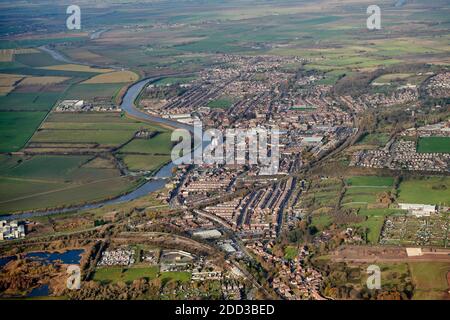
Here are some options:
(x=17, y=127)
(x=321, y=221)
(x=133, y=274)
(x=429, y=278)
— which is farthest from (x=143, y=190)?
(x=17, y=127)

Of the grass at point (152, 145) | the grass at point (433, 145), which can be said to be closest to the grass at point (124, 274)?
the grass at point (152, 145)

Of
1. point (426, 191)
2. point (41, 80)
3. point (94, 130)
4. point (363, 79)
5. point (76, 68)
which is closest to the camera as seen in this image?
point (426, 191)

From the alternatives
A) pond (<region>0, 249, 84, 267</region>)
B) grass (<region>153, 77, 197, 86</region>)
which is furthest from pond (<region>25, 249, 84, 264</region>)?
grass (<region>153, 77, 197, 86</region>)

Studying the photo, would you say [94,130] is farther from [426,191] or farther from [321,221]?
[426,191]

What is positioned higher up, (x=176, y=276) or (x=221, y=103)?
(x=221, y=103)

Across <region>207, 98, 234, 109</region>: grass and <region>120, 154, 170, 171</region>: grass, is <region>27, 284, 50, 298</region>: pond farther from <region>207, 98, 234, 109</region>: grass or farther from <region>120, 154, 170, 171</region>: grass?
<region>207, 98, 234, 109</region>: grass
